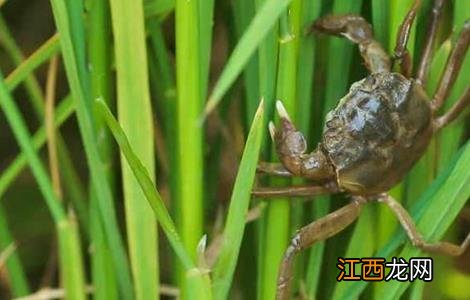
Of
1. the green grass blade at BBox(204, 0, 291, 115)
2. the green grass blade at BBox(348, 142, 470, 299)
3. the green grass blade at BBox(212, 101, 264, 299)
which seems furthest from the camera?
the green grass blade at BBox(348, 142, 470, 299)

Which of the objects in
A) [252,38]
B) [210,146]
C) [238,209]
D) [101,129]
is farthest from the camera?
[210,146]

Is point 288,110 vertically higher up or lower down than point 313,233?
higher up

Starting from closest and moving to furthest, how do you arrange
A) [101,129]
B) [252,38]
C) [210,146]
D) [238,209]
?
[252,38] < [238,209] < [101,129] < [210,146]

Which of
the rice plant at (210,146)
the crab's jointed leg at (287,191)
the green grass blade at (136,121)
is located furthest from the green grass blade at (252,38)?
the crab's jointed leg at (287,191)

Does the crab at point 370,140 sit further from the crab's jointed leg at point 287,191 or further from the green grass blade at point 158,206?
the green grass blade at point 158,206

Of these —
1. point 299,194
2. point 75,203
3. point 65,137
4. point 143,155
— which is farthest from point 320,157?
point 65,137

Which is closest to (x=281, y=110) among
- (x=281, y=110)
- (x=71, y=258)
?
(x=281, y=110)

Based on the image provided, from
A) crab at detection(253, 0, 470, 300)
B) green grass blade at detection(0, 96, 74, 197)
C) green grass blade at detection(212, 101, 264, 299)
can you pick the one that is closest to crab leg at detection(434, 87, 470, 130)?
crab at detection(253, 0, 470, 300)

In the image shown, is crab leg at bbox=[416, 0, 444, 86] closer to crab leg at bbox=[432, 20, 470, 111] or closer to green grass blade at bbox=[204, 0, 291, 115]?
crab leg at bbox=[432, 20, 470, 111]

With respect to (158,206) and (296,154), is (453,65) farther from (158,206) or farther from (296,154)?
(158,206)
